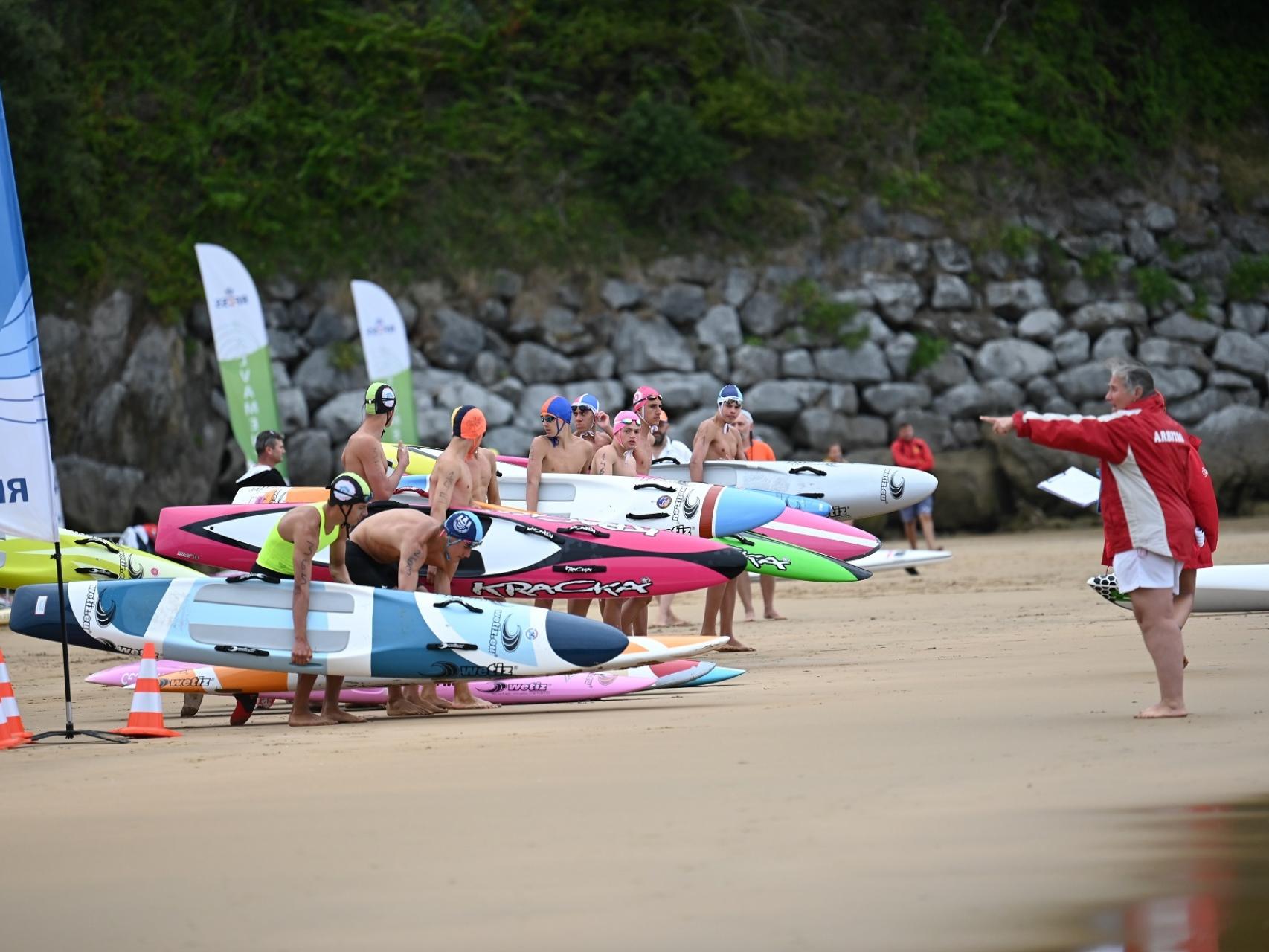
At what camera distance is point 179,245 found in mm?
25312

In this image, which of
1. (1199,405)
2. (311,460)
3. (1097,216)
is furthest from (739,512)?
(1097,216)

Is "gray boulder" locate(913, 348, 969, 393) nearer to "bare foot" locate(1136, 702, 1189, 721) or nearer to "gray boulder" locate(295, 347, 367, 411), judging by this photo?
"gray boulder" locate(295, 347, 367, 411)

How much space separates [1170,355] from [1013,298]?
8.86ft

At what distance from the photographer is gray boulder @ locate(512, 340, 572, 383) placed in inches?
1008

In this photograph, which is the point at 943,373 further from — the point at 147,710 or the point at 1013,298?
the point at 147,710

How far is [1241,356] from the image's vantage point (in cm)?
2739

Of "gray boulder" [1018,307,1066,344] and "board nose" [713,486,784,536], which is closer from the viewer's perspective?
"board nose" [713,486,784,536]

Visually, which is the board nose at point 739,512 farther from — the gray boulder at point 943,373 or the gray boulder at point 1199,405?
the gray boulder at point 1199,405

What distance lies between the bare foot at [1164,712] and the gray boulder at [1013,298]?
20.7 m

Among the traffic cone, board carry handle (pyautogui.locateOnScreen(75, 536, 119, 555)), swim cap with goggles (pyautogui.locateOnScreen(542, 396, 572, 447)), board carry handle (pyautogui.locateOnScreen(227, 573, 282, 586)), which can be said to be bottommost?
the traffic cone

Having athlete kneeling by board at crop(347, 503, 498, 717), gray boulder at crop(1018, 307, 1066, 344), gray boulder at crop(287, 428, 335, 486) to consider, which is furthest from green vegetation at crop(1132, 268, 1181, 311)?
athlete kneeling by board at crop(347, 503, 498, 717)

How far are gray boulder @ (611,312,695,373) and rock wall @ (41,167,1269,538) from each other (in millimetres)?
34

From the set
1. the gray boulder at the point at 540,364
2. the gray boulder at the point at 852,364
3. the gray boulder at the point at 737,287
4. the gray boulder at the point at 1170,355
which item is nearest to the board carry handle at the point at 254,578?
the gray boulder at the point at 540,364

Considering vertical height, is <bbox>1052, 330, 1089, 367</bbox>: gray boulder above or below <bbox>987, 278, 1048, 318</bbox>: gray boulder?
below
